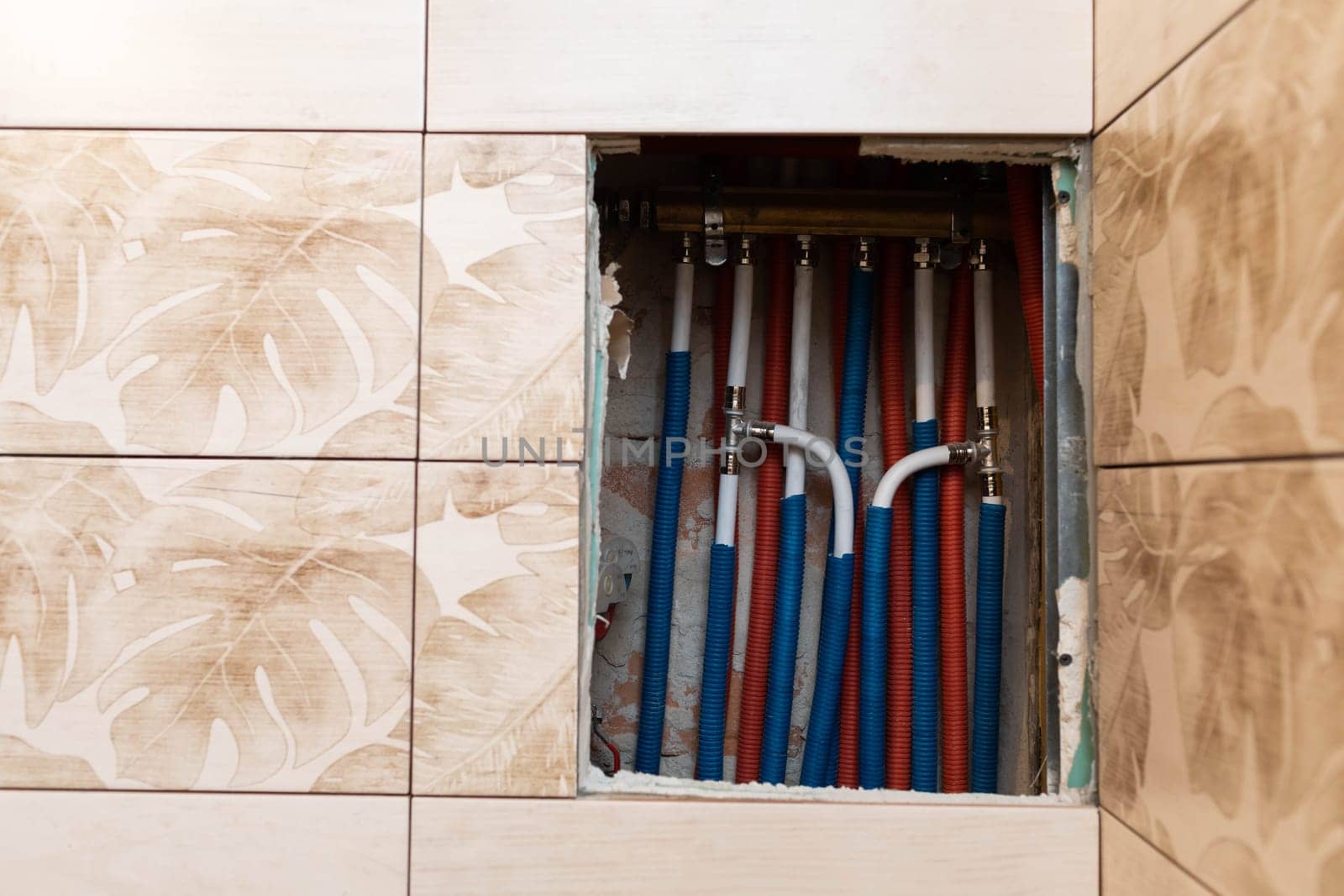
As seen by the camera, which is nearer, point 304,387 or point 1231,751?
point 1231,751

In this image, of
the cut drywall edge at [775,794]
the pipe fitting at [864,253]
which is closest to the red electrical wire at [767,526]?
the pipe fitting at [864,253]

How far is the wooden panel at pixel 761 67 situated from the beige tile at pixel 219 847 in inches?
30.5

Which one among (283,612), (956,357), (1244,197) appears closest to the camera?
(1244,197)

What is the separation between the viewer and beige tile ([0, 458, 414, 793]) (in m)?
1.03

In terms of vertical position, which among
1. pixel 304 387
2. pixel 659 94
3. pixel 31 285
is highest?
pixel 659 94

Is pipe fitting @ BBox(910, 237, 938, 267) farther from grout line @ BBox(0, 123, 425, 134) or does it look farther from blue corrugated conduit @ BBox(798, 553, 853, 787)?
grout line @ BBox(0, 123, 425, 134)

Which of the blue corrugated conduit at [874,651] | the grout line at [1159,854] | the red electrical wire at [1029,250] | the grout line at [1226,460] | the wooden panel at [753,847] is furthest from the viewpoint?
the blue corrugated conduit at [874,651]

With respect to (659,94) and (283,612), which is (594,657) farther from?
(659,94)

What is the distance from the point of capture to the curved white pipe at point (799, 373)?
142 cm

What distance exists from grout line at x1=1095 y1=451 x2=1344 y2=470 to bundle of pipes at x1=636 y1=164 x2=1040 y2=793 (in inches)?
16.2

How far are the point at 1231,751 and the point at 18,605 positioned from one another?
1.20 m

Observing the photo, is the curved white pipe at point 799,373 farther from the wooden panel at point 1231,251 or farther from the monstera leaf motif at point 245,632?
the monstera leaf motif at point 245,632

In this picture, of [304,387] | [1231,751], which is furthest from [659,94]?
[1231,751]

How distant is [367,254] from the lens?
105cm
